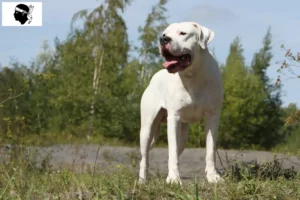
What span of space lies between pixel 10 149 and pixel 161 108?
6.57 feet

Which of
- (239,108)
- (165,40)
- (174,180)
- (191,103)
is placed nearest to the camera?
(174,180)

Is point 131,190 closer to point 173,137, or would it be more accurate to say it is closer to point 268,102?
A: point 173,137

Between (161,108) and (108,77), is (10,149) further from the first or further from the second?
(108,77)

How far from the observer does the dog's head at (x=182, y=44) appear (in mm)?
5543

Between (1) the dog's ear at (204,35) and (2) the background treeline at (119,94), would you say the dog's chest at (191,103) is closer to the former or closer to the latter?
(1) the dog's ear at (204,35)

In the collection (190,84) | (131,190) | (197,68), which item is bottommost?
(131,190)

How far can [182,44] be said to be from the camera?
5.58m

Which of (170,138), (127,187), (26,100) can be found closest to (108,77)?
(26,100)

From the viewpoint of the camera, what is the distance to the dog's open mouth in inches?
219

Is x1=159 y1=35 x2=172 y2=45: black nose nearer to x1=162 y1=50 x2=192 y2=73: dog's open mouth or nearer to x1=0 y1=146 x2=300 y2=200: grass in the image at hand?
x1=162 y1=50 x2=192 y2=73: dog's open mouth

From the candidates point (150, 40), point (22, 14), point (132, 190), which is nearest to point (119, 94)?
point (150, 40)

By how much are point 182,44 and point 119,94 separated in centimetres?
1853

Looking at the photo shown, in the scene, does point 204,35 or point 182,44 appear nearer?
point 182,44

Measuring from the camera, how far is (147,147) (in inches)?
266
